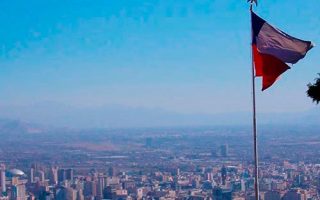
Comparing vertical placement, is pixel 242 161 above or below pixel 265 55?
below

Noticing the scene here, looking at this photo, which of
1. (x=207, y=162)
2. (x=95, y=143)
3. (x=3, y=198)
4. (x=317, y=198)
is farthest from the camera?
(x=95, y=143)

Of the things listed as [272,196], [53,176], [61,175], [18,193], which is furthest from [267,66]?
[61,175]

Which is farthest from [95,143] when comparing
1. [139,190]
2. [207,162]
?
[139,190]

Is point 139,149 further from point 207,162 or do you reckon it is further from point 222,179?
point 222,179

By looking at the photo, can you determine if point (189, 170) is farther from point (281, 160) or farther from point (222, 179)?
point (222, 179)

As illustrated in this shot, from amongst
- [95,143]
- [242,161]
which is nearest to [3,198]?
[242,161]

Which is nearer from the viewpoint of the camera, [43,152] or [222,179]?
[222,179]

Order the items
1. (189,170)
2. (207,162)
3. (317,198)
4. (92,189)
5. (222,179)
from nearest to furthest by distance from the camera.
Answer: (317,198) < (92,189) < (222,179) < (189,170) < (207,162)
